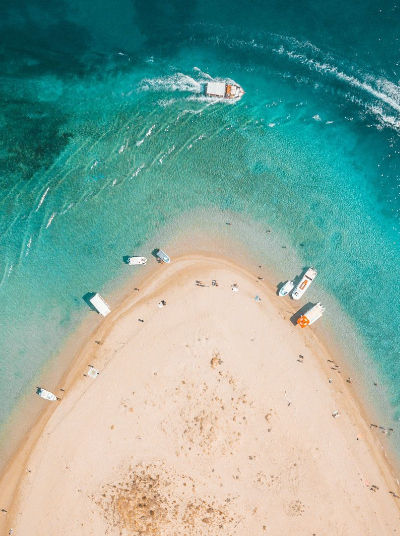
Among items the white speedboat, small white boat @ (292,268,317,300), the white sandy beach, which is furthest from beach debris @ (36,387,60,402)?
the white speedboat

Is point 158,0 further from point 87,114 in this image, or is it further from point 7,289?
point 7,289

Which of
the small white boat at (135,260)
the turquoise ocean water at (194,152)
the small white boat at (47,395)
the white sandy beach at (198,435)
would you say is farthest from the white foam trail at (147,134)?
the small white boat at (47,395)

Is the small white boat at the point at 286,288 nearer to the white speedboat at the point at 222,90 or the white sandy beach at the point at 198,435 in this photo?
the white sandy beach at the point at 198,435

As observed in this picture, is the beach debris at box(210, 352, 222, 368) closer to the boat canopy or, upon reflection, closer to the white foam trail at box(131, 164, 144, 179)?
the white foam trail at box(131, 164, 144, 179)

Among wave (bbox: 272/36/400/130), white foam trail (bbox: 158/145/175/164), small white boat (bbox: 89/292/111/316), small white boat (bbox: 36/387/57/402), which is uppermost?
wave (bbox: 272/36/400/130)

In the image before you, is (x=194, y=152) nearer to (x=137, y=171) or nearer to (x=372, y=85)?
(x=137, y=171)
